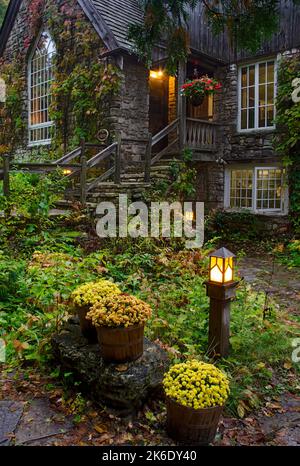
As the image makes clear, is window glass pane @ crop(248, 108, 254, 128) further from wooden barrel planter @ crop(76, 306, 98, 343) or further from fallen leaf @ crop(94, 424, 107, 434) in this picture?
fallen leaf @ crop(94, 424, 107, 434)

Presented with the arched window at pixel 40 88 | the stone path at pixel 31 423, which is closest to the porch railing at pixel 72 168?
the arched window at pixel 40 88

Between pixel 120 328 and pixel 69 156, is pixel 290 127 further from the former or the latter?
pixel 120 328

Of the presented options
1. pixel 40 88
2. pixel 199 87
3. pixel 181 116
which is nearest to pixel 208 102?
pixel 181 116

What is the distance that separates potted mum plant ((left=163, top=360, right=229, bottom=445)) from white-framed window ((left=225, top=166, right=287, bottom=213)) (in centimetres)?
927

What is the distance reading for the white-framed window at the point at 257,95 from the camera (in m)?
11.6

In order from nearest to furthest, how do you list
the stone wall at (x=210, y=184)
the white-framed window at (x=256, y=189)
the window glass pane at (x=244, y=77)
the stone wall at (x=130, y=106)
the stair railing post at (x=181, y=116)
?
the stone wall at (x=130, y=106), the stair railing post at (x=181, y=116), the white-framed window at (x=256, y=189), the window glass pane at (x=244, y=77), the stone wall at (x=210, y=184)

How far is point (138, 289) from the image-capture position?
5676 millimetres

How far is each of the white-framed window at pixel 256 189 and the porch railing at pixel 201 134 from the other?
43.3 inches

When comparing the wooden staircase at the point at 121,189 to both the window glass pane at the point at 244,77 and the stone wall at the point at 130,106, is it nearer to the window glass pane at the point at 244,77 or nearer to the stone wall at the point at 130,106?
the stone wall at the point at 130,106

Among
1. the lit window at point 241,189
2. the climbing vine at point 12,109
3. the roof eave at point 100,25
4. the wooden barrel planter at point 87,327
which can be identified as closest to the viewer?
the wooden barrel planter at point 87,327

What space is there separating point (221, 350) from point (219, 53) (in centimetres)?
1083

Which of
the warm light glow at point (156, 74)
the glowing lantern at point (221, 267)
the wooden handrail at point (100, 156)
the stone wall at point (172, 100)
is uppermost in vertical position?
the warm light glow at point (156, 74)

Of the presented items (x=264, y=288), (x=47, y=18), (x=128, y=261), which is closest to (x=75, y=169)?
(x=128, y=261)

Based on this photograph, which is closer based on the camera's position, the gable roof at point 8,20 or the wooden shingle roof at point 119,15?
the wooden shingle roof at point 119,15
